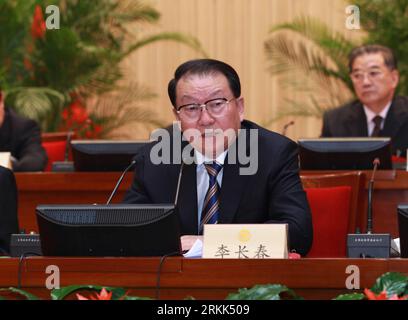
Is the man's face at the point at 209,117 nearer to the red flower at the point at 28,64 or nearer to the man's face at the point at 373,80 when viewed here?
the man's face at the point at 373,80

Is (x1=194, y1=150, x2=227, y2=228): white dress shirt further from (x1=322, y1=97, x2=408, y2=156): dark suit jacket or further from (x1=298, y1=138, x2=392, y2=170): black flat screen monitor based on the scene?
(x1=322, y1=97, x2=408, y2=156): dark suit jacket

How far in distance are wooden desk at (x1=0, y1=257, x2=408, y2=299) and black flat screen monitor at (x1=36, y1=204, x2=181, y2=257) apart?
4.9 inches

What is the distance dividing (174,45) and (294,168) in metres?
5.29

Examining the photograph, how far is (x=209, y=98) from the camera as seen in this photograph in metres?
3.44

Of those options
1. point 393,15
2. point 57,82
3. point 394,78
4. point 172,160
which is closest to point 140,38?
point 57,82

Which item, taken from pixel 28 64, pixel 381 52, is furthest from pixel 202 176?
pixel 28 64

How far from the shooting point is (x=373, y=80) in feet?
20.2

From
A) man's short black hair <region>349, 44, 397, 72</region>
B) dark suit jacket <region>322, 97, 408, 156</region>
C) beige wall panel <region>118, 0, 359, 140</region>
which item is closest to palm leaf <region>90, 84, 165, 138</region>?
beige wall panel <region>118, 0, 359, 140</region>

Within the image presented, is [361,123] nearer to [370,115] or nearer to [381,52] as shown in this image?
[370,115]

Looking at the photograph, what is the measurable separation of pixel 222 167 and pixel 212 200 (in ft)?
0.44

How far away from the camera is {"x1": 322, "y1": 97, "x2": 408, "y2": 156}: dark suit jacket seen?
19.6ft

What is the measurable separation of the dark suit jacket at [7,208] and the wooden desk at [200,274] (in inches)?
32.0

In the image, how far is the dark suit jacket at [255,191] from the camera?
11.1 feet

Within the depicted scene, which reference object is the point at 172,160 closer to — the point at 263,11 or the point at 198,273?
the point at 198,273
